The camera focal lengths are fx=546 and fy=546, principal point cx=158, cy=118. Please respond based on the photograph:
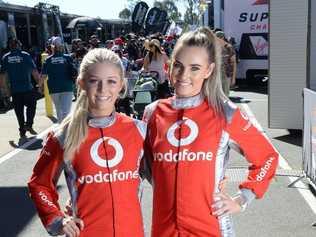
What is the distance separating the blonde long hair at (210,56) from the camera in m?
2.48

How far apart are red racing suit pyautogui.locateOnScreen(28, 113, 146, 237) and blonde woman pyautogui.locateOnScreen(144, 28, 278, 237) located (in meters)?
0.10

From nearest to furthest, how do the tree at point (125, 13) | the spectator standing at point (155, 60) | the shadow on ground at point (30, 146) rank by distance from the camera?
the shadow on ground at point (30, 146) < the spectator standing at point (155, 60) < the tree at point (125, 13)

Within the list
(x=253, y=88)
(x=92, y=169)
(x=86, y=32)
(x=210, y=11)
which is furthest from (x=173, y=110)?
(x=86, y=32)

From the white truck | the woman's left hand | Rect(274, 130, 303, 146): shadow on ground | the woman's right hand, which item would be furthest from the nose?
the white truck

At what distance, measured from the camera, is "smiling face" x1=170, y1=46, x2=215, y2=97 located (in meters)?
2.45

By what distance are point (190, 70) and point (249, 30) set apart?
52.5 ft

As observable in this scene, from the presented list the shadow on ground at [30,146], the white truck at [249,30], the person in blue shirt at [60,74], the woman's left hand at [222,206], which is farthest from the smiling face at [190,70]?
the white truck at [249,30]

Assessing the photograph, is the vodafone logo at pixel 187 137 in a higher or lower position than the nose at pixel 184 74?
lower

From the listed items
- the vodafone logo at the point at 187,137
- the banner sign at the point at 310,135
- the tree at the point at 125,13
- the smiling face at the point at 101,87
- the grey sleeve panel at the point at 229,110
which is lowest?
the banner sign at the point at 310,135

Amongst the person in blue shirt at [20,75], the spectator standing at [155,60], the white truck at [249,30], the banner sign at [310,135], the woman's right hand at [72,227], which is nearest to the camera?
the woman's right hand at [72,227]

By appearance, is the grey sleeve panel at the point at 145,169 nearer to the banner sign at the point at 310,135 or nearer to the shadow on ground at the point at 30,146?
the banner sign at the point at 310,135

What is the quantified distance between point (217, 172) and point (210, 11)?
29778 mm

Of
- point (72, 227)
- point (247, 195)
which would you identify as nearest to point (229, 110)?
point (247, 195)

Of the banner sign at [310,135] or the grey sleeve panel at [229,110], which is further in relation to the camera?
the banner sign at [310,135]
